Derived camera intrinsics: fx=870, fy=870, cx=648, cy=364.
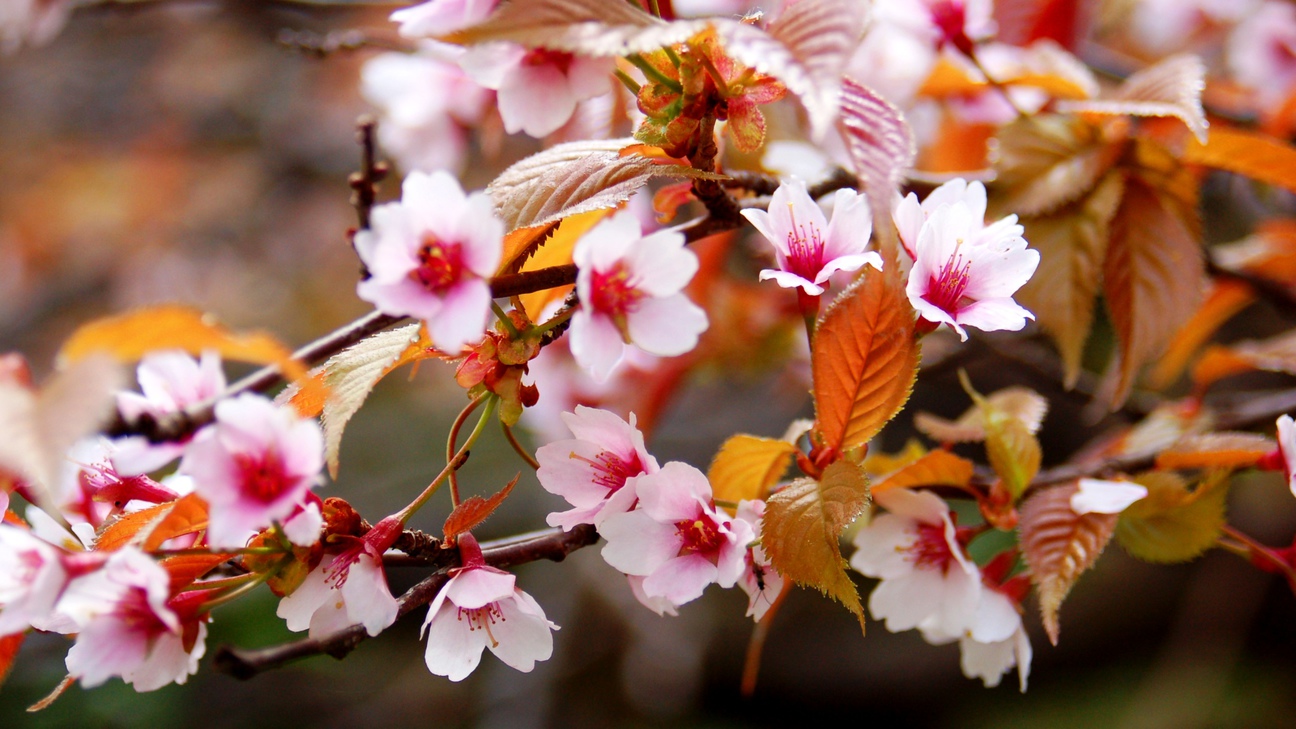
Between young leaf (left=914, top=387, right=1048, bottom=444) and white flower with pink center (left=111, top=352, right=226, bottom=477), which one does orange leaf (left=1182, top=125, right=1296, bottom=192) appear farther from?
white flower with pink center (left=111, top=352, right=226, bottom=477)

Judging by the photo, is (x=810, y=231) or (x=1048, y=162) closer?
(x=810, y=231)

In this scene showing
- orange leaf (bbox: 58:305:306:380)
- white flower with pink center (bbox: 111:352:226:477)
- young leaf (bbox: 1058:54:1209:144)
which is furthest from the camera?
young leaf (bbox: 1058:54:1209:144)

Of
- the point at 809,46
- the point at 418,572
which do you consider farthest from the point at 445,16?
the point at 418,572

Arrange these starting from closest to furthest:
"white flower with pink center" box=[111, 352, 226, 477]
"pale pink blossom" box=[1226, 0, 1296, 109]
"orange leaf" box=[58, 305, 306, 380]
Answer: "orange leaf" box=[58, 305, 306, 380] < "white flower with pink center" box=[111, 352, 226, 477] < "pale pink blossom" box=[1226, 0, 1296, 109]

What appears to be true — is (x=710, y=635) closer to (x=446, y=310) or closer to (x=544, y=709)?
(x=544, y=709)

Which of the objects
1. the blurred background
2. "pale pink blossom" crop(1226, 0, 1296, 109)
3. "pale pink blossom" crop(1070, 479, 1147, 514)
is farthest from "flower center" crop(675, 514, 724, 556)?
"pale pink blossom" crop(1226, 0, 1296, 109)

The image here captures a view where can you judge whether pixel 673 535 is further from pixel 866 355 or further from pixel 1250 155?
pixel 1250 155
